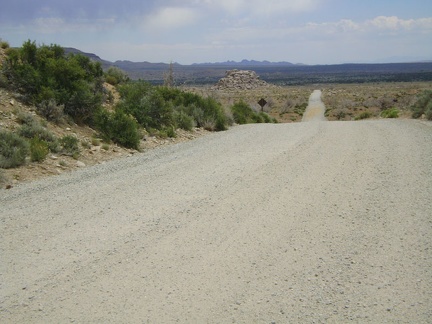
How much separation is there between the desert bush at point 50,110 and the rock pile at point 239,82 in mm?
89003

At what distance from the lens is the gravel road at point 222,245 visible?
4474 millimetres

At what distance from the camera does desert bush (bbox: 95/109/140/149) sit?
45.7 ft

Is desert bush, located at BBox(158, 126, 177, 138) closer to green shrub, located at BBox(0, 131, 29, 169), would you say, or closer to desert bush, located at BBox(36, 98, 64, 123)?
desert bush, located at BBox(36, 98, 64, 123)

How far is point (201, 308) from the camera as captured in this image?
446 cm

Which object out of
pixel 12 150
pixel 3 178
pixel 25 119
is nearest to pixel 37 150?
pixel 12 150

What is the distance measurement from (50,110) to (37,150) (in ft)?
11.4

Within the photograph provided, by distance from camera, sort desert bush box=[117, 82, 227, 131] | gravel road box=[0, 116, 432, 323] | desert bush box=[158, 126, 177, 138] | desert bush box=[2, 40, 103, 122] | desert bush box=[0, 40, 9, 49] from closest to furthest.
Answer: gravel road box=[0, 116, 432, 323] → desert bush box=[2, 40, 103, 122] → desert bush box=[158, 126, 177, 138] → desert bush box=[117, 82, 227, 131] → desert bush box=[0, 40, 9, 49]

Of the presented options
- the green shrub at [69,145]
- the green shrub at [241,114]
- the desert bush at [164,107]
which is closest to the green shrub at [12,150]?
the green shrub at [69,145]

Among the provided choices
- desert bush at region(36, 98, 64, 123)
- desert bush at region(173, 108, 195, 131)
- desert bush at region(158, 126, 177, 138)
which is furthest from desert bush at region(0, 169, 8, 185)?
desert bush at region(173, 108, 195, 131)

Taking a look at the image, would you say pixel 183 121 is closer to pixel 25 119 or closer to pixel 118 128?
pixel 118 128

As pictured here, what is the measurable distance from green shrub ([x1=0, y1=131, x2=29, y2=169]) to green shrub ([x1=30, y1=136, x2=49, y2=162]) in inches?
6.5

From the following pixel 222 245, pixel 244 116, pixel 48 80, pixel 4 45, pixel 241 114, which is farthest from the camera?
pixel 244 116

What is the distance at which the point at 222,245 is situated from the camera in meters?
5.92

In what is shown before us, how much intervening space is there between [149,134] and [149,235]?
10262mm
